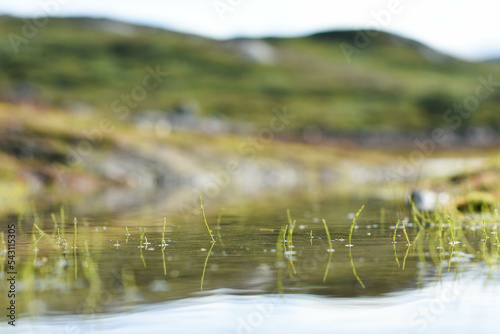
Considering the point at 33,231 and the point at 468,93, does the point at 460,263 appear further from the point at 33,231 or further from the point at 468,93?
the point at 468,93

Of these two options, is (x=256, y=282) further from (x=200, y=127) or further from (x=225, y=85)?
(x=225, y=85)

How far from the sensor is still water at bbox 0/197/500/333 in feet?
30.9

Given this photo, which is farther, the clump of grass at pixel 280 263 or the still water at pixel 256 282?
the clump of grass at pixel 280 263

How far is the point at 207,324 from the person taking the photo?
9.35 metres

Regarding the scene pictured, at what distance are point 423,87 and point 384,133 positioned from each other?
173 feet

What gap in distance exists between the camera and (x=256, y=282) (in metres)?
11.9

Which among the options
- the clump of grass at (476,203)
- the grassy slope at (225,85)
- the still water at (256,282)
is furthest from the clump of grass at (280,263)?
the grassy slope at (225,85)

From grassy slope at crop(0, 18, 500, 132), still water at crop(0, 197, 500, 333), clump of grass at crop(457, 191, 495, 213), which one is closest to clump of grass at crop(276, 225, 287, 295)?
still water at crop(0, 197, 500, 333)

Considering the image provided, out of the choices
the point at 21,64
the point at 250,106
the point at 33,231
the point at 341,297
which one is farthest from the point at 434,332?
the point at 21,64

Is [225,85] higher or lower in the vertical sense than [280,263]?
higher

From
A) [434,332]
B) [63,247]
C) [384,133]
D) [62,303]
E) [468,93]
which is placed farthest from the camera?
[468,93]

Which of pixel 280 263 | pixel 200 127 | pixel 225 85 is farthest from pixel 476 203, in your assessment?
pixel 225 85

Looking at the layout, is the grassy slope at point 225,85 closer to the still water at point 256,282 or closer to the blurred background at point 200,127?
the blurred background at point 200,127

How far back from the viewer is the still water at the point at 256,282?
9.41m
